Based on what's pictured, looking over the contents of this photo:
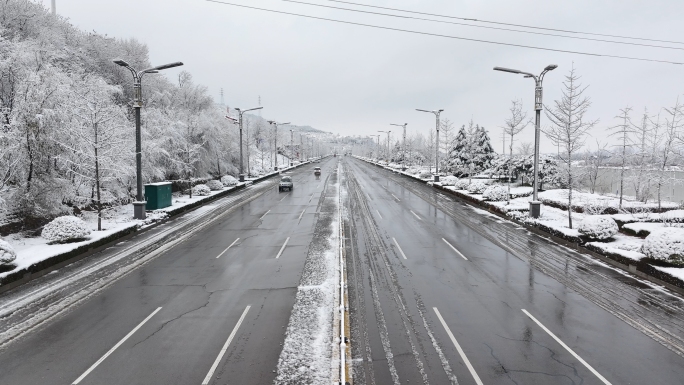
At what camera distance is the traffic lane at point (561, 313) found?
738 centimetres

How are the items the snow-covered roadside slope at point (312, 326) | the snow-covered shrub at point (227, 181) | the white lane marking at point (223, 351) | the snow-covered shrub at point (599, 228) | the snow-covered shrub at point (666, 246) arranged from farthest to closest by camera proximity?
1. the snow-covered shrub at point (227, 181)
2. the snow-covered shrub at point (599, 228)
3. the snow-covered shrub at point (666, 246)
4. the snow-covered roadside slope at point (312, 326)
5. the white lane marking at point (223, 351)

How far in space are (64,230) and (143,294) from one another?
724 centimetres

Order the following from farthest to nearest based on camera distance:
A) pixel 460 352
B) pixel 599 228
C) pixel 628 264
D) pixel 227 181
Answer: pixel 227 181 → pixel 599 228 → pixel 628 264 → pixel 460 352

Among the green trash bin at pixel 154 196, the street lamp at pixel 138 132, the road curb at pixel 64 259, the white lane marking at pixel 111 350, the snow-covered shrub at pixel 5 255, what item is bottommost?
the white lane marking at pixel 111 350

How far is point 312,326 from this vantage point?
28.7ft

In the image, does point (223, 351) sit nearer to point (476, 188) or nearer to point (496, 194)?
point (496, 194)

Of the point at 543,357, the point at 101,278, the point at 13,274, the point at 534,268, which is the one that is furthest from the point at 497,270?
the point at 13,274

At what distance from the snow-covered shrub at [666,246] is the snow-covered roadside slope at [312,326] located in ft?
34.0

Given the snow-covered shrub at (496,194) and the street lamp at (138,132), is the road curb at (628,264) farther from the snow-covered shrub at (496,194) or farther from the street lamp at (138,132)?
the street lamp at (138,132)

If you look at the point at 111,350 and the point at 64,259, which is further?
the point at 64,259

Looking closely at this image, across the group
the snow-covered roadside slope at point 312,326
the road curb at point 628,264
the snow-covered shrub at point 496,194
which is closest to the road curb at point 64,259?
the snow-covered roadside slope at point 312,326

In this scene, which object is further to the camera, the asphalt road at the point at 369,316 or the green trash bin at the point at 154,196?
the green trash bin at the point at 154,196

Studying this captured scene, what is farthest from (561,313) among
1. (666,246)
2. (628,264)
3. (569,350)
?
(628,264)

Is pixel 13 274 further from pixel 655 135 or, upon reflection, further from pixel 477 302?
pixel 655 135
